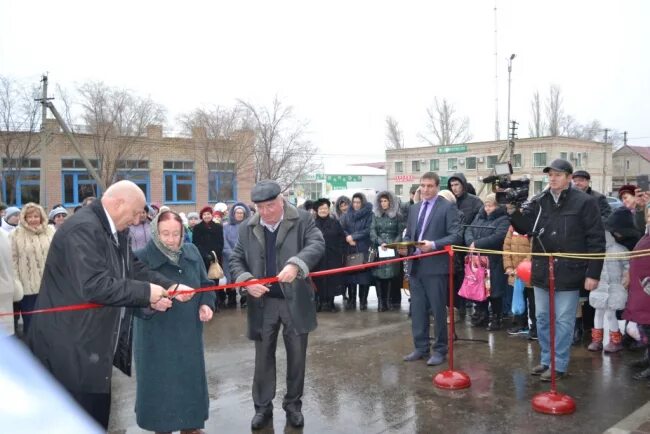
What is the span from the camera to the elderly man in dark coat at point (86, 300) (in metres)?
3.20

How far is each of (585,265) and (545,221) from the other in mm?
553

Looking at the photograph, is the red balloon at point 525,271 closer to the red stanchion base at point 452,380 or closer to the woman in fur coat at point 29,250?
the red stanchion base at point 452,380

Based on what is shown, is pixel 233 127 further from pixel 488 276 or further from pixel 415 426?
pixel 415 426

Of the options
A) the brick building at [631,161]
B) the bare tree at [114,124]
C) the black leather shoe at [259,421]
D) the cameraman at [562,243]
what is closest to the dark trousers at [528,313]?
the cameraman at [562,243]

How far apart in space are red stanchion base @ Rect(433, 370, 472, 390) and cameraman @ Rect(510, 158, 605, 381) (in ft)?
2.55

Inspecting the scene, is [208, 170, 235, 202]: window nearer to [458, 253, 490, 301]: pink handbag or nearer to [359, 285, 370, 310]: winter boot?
[359, 285, 370, 310]: winter boot

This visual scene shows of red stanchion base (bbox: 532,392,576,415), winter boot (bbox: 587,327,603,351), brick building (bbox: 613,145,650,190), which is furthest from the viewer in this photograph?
brick building (bbox: 613,145,650,190)

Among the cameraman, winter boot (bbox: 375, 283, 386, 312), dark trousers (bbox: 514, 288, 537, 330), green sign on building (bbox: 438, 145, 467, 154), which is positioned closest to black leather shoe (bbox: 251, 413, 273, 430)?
the cameraman

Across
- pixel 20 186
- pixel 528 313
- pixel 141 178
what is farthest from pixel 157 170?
pixel 528 313

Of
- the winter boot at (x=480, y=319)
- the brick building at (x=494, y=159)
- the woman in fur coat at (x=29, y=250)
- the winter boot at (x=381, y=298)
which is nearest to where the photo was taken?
the woman in fur coat at (x=29, y=250)

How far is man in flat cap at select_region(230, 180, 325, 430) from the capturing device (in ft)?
14.9

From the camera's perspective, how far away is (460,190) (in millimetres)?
8359

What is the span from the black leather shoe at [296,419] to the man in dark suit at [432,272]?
6.54 ft

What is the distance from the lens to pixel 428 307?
6.48 metres
